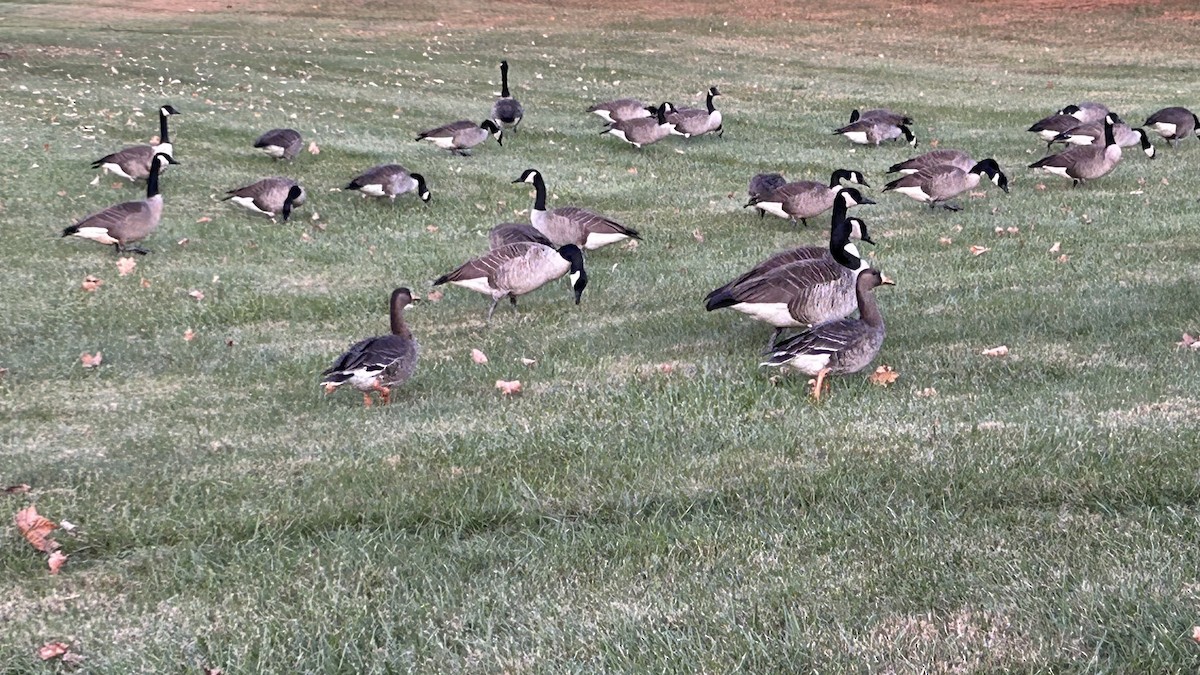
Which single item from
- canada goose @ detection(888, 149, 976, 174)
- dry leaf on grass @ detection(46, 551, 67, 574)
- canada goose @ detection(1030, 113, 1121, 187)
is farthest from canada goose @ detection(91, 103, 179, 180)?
canada goose @ detection(1030, 113, 1121, 187)

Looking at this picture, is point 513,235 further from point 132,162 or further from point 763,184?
point 132,162

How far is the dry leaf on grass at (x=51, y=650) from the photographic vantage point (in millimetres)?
4836

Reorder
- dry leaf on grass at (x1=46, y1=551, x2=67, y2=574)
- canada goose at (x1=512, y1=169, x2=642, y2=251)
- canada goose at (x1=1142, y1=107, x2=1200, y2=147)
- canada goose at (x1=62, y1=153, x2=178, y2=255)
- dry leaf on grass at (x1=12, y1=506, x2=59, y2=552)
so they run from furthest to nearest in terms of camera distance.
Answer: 1. canada goose at (x1=1142, y1=107, x2=1200, y2=147)
2. canada goose at (x1=62, y1=153, x2=178, y2=255)
3. canada goose at (x1=512, y1=169, x2=642, y2=251)
4. dry leaf on grass at (x1=12, y1=506, x2=59, y2=552)
5. dry leaf on grass at (x1=46, y1=551, x2=67, y2=574)

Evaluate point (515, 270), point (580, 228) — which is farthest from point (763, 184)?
point (515, 270)

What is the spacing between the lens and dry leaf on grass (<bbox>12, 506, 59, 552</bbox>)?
6004mm

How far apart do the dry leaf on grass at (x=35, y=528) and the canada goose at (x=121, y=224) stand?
7.90 meters

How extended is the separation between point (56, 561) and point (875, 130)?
18.8 metres

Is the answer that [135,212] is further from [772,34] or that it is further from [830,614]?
[772,34]

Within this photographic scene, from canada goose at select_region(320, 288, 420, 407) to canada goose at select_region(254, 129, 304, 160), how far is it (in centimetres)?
1093

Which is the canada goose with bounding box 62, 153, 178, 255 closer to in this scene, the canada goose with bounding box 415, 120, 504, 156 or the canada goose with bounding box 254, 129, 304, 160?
the canada goose with bounding box 254, 129, 304, 160

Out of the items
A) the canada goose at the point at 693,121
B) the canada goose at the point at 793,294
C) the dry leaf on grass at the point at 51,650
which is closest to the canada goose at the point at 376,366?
the canada goose at the point at 793,294

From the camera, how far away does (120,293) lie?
12.3 meters

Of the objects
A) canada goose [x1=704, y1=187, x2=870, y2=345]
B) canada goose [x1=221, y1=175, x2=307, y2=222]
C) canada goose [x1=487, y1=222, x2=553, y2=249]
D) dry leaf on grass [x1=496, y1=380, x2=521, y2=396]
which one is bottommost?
canada goose [x1=221, y1=175, x2=307, y2=222]

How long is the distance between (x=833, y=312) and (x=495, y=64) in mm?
26861
